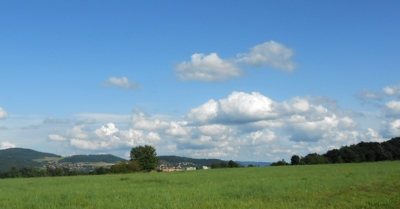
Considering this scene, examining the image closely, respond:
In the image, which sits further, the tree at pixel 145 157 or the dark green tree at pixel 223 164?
the tree at pixel 145 157

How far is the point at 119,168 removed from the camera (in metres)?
104

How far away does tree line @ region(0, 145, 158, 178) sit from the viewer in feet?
330

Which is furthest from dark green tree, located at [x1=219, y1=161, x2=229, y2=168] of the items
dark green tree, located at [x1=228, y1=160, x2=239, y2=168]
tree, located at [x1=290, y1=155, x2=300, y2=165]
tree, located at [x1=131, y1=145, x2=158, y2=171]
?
tree, located at [x1=131, y1=145, x2=158, y2=171]

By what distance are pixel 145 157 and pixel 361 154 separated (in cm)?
6202

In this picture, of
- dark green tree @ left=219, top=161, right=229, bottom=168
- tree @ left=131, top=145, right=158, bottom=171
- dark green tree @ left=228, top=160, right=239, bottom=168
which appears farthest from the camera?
tree @ left=131, top=145, right=158, bottom=171

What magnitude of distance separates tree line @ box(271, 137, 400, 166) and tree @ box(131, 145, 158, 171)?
34011mm

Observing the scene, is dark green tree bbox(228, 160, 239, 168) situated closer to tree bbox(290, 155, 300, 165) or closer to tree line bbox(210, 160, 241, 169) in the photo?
tree line bbox(210, 160, 241, 169)

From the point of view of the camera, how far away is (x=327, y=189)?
81.9 feet

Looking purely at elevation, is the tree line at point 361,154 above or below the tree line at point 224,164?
above

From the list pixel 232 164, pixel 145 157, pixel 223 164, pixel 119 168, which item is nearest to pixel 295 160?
pixel 232 164

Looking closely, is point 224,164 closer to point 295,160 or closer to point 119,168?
point 295,160

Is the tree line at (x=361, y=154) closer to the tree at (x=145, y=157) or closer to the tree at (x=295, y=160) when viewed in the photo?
the tree at (x=295, y=160)

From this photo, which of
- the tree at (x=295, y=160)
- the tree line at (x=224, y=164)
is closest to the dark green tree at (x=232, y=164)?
the tree line at (x=224, y=164)

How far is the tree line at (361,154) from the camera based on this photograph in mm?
115250
